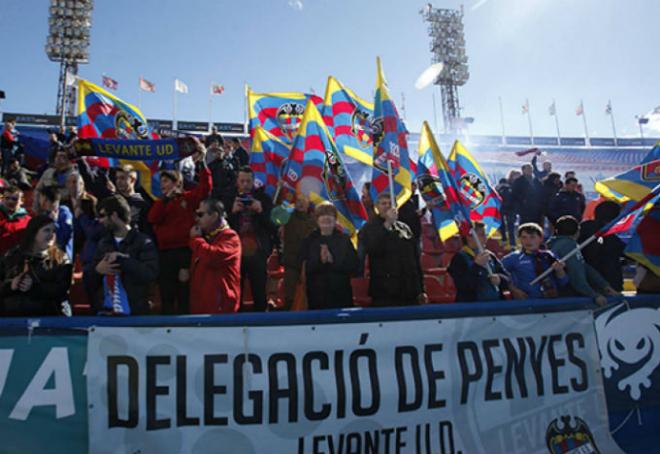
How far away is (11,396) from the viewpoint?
2.47 metres

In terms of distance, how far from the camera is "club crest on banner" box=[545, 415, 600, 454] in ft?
10.2

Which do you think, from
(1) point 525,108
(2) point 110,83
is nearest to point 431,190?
(2) point 110,83

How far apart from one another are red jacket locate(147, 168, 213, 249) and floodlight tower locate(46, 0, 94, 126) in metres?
48.5

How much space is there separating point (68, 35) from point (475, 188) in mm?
51489

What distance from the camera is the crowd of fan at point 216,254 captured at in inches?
125

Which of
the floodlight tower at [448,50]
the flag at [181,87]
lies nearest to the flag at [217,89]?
the flag at [181,87]

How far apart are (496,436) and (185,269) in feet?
9.64

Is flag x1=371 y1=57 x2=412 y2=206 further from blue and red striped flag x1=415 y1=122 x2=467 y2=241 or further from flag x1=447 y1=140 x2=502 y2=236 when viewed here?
flag x1=447 y1=140 x2=502 y2=236

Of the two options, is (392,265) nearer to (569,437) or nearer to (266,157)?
(569,437)

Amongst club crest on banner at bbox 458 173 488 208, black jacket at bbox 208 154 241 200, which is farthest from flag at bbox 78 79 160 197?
club crest on banner at bbox 458 173 488 208

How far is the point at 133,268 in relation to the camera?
324cm

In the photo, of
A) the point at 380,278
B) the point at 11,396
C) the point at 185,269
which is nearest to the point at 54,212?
the point at 185,269

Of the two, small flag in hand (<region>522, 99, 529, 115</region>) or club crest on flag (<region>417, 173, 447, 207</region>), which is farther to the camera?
small flag in hand (<region>522, 99, 529, 115</region>)

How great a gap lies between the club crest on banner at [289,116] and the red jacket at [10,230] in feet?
18.3
